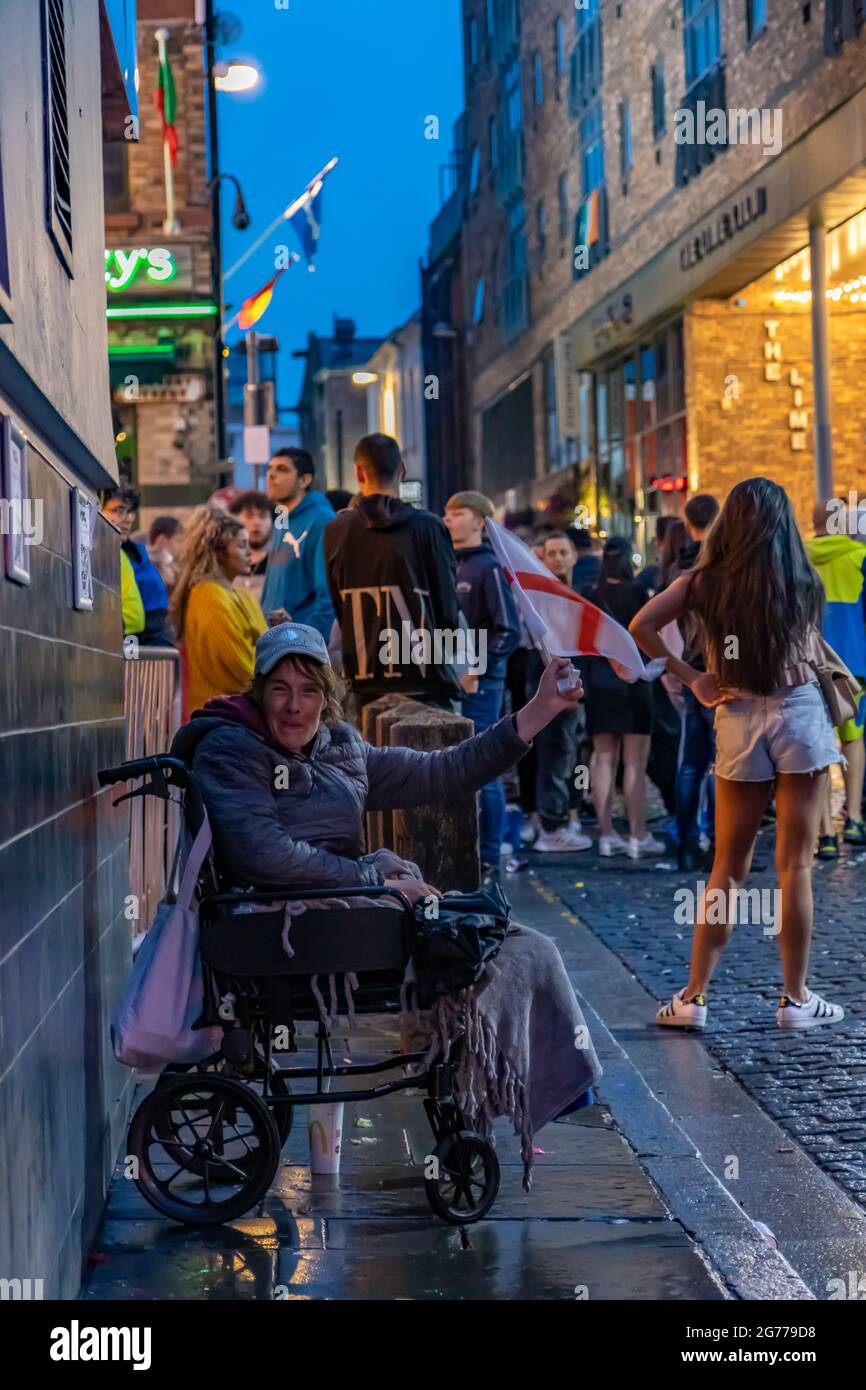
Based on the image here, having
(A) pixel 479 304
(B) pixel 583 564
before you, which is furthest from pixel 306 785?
(A) pixel 479 304

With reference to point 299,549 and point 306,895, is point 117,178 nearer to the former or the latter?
point 299,549

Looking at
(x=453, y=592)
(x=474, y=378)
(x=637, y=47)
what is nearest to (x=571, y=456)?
(x=637, y=47)

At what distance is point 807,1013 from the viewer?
7223mm

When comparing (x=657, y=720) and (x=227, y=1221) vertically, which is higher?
(x=657, y=720)

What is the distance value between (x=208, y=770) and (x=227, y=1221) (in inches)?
45.9

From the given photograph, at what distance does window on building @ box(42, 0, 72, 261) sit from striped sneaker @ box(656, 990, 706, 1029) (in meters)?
→ 3.85

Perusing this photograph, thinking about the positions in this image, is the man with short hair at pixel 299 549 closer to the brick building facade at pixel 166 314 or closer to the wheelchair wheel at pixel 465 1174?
the wheelchair wheel at pixel 465 1174

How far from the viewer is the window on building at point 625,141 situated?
92.5ft

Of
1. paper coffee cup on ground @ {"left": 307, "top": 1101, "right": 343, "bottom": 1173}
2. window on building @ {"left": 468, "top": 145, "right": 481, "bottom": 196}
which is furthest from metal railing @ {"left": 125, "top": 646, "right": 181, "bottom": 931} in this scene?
window on building @ {"left": 468, "top": 145, "right": 481, "bottom": 196}

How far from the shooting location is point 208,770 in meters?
5.07

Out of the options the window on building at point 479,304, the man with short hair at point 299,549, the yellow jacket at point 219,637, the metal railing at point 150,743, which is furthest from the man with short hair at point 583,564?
the window on building at point 479,304

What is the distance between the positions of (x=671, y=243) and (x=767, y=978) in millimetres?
18347

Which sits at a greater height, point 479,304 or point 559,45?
point 559,45
